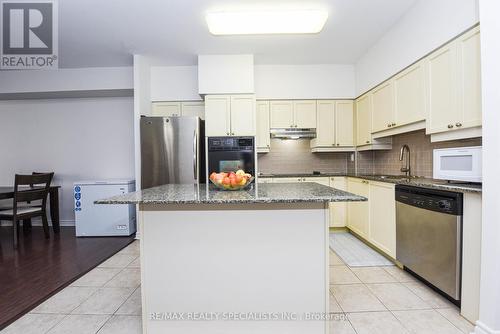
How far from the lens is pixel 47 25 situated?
2.74 meters

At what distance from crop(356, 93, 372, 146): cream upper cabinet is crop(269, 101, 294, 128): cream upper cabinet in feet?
3.39

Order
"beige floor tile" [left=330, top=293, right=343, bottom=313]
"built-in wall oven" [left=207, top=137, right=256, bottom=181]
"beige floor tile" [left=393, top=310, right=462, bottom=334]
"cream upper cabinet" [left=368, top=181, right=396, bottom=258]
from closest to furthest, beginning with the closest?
"beige floor tile" [left=393, top=310, right=462, bottom=334] → "beige floor tile" [left=330, top=293, right=343, bottom=313] → "cream upper cabinet" [left=368, top=181, right=396, bottom=258] → "built-in wall oven" [left=207, top=137, right=256, bottom=181]

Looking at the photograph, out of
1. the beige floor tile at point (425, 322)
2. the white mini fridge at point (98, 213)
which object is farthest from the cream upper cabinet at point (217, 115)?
the beige floor tile at point (425, 322)

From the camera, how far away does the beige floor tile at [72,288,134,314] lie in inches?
74.2

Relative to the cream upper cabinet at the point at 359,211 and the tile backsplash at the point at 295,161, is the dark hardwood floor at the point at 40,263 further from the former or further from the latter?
the cream upper cabinet at the point at 359,211

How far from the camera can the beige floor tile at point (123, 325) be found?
64.8 inches

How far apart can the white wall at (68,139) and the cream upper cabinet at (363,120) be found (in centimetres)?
391

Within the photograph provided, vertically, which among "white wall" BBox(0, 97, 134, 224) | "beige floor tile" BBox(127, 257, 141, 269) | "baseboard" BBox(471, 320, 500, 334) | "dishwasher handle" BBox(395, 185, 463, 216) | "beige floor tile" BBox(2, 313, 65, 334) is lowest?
"beige floor tile" BBox(2, 313, 65, 334)

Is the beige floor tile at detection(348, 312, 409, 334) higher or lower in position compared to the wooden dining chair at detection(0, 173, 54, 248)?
lower

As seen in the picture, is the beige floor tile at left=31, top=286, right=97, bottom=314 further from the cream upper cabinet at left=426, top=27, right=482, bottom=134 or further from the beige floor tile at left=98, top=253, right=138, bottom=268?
the cream upper cabinet at left=426, top=27, right=482, bottom=134

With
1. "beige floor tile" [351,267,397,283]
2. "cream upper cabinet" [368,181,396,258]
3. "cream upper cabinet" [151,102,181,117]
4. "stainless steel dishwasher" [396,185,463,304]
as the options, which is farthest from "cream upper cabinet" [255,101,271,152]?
"beige floor tile" [351,267,397,283]

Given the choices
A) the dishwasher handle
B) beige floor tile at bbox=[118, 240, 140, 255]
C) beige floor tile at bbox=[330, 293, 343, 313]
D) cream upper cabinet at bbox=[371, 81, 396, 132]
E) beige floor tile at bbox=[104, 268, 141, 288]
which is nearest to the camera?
the dishwasher handle

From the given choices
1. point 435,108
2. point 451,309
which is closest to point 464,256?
point 451,309

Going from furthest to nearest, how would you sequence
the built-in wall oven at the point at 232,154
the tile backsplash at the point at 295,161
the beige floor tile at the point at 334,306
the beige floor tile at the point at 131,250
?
1. the tile backsplash at the point at 295,161
2. the built-in wall oven at the point at 232,154
3. the beige floor tile at the point at 131,250
4. the beige floor tile at the point at 334,306
